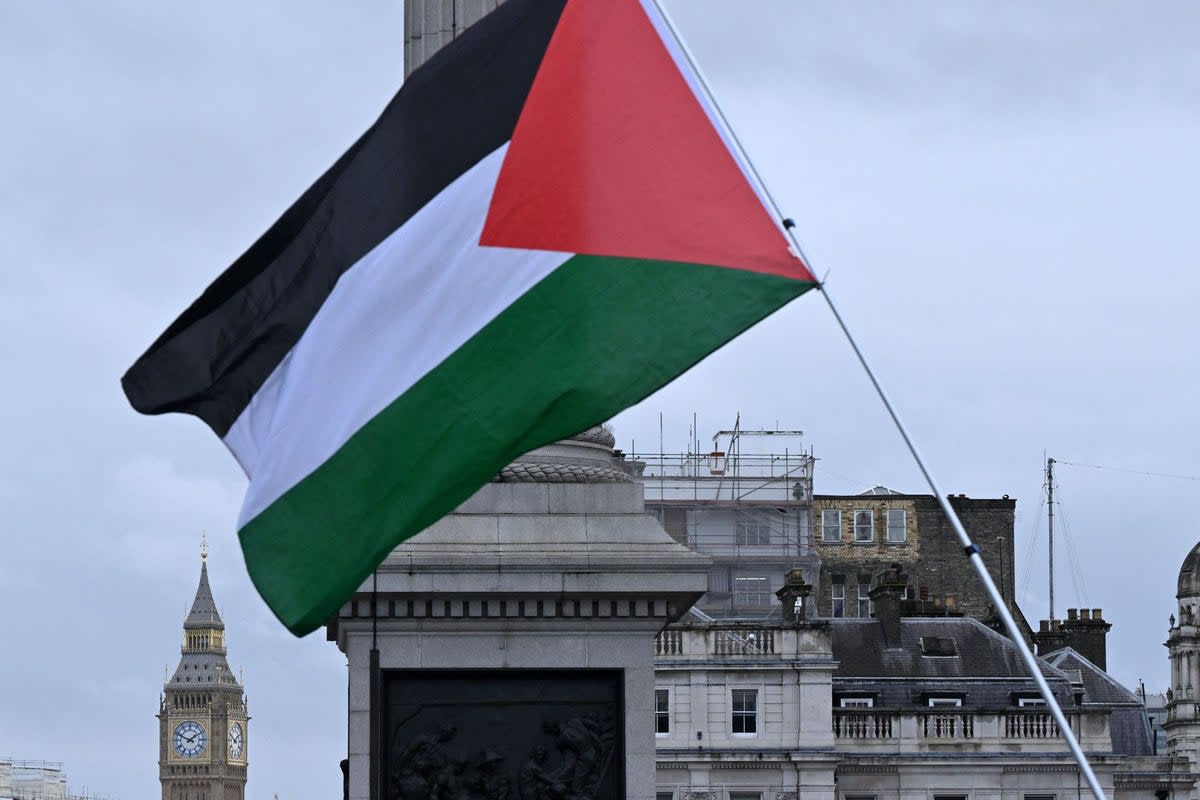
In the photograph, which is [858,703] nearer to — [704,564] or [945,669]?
[945,669]

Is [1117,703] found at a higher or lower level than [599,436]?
higher

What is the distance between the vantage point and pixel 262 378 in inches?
741

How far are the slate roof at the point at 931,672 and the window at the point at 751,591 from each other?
14.1 meters

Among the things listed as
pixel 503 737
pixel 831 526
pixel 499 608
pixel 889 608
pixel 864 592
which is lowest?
pixel 503 737

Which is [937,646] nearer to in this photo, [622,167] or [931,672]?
[931,672]

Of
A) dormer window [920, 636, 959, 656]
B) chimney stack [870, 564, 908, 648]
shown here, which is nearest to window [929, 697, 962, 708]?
dormer window [920, 636, 959, 656]

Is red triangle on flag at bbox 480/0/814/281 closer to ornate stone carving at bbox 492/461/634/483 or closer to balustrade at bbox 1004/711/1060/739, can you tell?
ornate stone carving at bbox 492/461/634/483

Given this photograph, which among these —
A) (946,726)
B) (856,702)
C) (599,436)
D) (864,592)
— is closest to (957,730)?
(946,726)

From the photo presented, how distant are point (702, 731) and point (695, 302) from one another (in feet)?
186

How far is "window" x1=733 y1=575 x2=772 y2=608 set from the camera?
91438 millimetres

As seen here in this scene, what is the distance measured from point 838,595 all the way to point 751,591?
875cm

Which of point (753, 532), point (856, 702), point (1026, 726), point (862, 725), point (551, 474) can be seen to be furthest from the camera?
point (753, 532)

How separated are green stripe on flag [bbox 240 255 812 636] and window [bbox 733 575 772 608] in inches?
2892

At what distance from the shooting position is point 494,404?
698 inches
